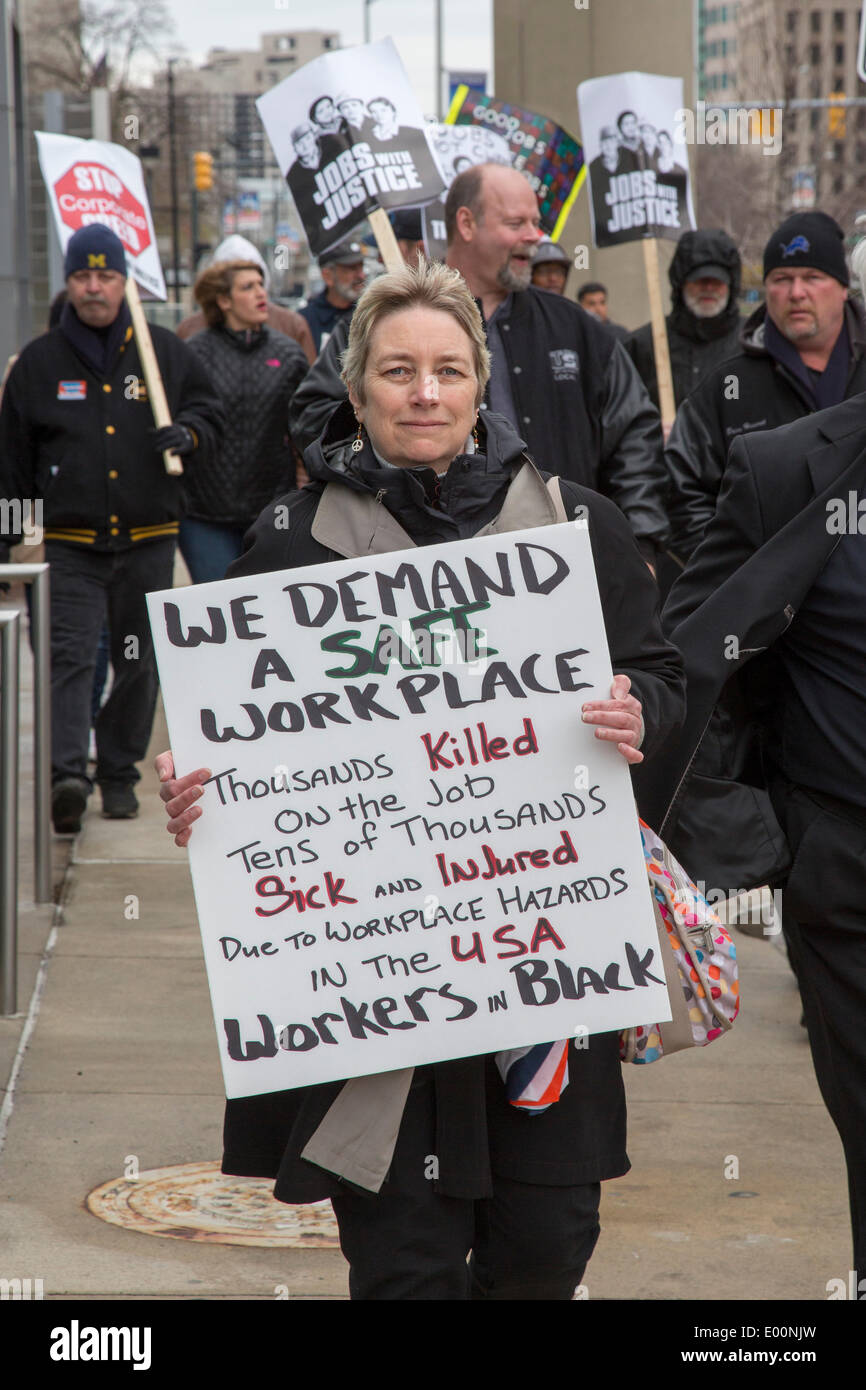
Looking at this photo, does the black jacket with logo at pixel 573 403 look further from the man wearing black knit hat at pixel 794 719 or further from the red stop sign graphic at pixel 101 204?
the red stop sign graphic at pixel 101 204

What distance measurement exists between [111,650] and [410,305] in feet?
18.0

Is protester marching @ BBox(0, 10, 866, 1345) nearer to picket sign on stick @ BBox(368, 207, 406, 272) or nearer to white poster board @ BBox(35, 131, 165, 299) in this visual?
picket sign on stick @ BBox(368, 207, 406, 272)

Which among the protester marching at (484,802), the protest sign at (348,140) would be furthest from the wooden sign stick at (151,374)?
the protester marching at (484,802)

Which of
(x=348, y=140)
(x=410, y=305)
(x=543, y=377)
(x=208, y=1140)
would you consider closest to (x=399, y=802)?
(x=410, y=305)

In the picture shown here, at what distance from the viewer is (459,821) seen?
3266mm

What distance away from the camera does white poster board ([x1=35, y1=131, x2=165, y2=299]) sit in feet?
30.2

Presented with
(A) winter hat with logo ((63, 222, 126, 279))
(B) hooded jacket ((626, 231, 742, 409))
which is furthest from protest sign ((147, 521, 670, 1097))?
(A) winter hat with logo ((63, 222, 126, 279))

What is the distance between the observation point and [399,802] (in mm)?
3260

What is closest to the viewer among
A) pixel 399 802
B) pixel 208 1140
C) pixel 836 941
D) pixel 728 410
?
pixel 399 802

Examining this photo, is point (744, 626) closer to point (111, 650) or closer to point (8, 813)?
point (8, 813)

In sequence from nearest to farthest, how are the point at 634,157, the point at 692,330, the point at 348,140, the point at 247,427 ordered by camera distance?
the point at 348,140, the point at 692,330, the point at 634,157, the point at 247,427

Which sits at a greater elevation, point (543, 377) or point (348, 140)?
point (348, 140)

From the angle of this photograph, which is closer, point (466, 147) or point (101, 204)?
point (101, 204)
